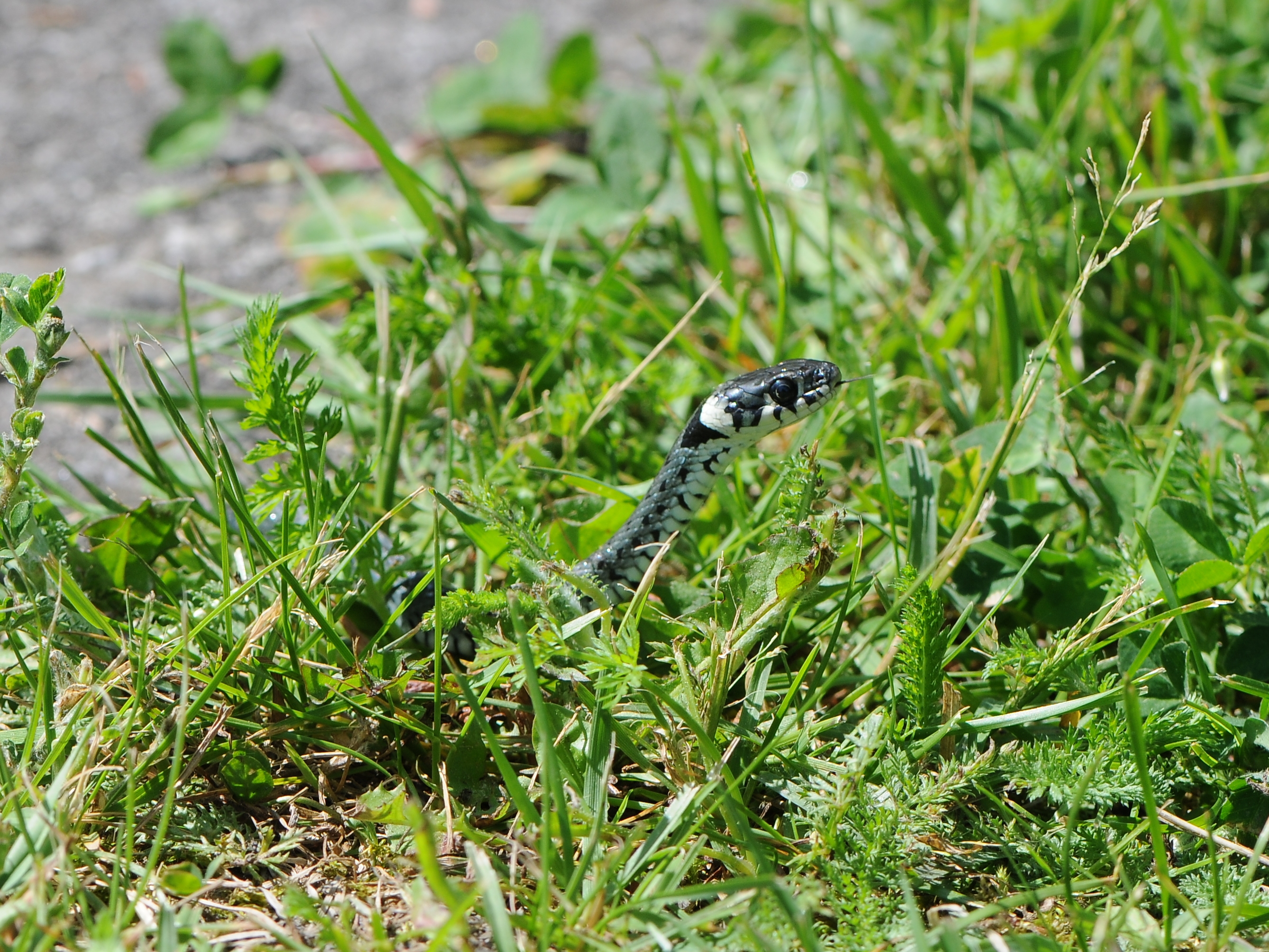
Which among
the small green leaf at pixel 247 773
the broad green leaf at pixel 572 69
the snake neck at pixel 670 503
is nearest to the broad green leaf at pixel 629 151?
the broad green leaf at pixel 572 69

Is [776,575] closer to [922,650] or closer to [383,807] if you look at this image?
[922,650]

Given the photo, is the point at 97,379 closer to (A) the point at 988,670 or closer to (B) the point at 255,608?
(B) the point at 255,608

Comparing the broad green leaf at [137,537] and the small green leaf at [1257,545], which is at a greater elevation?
the broad green leaf at [137,537]

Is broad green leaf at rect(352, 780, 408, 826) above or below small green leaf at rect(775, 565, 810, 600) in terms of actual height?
below

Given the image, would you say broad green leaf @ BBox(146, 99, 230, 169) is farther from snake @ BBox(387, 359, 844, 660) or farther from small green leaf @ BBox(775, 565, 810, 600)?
small green leaf @ BBox(775, 565, 810, 600)

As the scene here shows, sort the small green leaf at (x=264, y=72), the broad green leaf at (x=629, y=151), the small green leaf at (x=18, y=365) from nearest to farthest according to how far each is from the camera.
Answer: the small green leaf at (x=18, y=365), the broad green leaf at (x=629, y=151), the small green leaf at (x=264, y=72)

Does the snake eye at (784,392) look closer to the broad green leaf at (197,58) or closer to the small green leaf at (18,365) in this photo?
the small green leaf at (18,365)

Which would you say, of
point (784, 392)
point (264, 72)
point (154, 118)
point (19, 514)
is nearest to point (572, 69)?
point (264, 72)

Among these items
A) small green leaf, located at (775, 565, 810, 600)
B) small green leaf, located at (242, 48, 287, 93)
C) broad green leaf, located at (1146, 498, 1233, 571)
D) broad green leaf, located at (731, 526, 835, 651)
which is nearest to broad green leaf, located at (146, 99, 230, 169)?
small green leaf, located at (242, 48, 287, 93)
